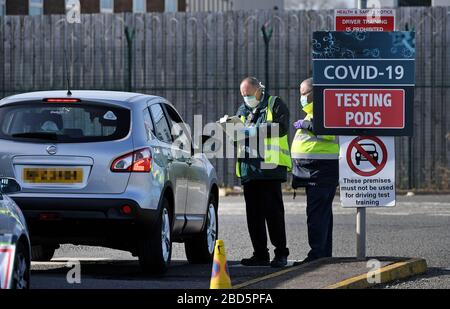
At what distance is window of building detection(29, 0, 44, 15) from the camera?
142ft

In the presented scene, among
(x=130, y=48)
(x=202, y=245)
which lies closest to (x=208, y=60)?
(x=130, y=48)

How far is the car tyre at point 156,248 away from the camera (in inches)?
482

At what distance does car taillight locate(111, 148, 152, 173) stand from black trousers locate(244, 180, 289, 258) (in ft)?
6.54

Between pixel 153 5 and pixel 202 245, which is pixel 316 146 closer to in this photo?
pixel 202 245

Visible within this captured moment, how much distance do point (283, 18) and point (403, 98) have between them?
15.8m

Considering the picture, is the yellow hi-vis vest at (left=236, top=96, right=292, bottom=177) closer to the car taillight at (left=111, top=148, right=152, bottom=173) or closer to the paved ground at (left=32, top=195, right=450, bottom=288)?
the paved ground at (left=32, top=195, right=450, bottom=288)

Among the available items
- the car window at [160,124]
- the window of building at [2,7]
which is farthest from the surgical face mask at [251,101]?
the window of building at [2,7]

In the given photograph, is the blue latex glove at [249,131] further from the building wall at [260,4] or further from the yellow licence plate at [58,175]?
the building wall at [260,4]

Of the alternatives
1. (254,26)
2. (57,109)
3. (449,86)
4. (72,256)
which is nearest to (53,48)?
(254,26)

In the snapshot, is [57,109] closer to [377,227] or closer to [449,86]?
[377,227]

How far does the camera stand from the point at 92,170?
12.0 m

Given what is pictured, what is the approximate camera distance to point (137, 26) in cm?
2848

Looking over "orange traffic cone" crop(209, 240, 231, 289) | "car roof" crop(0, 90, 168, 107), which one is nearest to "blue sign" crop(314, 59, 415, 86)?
"car roof" crop(0, 90, 168, 107)
